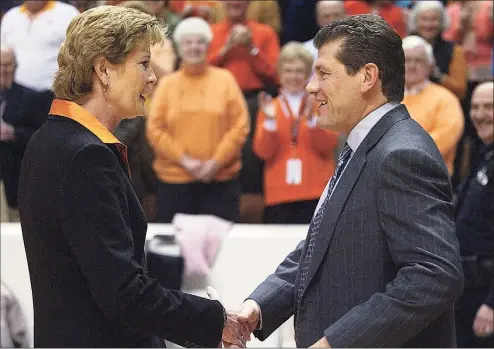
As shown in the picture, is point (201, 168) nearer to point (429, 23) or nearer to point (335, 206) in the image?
point (429, 23)

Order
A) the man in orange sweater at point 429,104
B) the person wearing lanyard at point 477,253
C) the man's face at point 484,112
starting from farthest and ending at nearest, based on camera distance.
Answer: the man in orange sweater at point 429,104
the man's face at point 484,112
the person wearing lanyard at point 477,253

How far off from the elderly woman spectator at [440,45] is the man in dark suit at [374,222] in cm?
366

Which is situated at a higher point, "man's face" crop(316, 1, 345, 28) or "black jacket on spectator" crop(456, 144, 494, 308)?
"man's face" crop(316, 1, 345, 28)

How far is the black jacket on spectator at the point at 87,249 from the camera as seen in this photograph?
2.12m

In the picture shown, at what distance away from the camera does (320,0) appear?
20.4 ft

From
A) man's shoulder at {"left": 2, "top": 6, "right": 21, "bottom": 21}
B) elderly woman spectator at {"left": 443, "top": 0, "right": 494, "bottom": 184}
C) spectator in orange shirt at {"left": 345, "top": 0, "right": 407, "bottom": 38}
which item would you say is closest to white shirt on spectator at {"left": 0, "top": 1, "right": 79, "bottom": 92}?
man's shoulder at {"left": 2, "top": 6, "right": 21, "bottom": 21}

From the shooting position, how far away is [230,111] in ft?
18.2

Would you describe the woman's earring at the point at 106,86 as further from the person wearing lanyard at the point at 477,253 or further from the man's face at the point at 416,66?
the man's face at the point at 416,66

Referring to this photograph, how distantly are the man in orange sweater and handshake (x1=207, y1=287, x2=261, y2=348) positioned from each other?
9.12 feet

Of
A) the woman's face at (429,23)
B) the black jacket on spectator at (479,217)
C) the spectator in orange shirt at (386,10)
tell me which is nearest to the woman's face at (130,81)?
the black jacket on spectator at (479,217)

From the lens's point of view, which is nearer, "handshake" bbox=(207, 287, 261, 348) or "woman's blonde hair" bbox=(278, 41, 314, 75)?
"handshake" bbox=(207, 287, 261, 348)

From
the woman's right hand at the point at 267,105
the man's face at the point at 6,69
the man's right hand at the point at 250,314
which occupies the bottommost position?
the woman's right hand at the point at 267,105

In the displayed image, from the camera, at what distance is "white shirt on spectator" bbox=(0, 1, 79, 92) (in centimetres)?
579

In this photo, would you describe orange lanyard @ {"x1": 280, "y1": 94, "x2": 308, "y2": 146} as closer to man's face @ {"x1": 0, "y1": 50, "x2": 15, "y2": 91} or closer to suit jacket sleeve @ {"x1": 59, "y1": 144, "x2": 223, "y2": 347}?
man's face @ {"x1": 0, "y1": 50, "x2": 15, "y2": 91}
